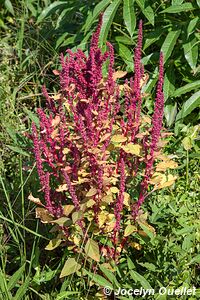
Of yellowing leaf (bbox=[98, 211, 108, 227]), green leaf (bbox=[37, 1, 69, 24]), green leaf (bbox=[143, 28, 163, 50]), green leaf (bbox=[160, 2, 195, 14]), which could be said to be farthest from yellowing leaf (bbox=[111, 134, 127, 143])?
green leaf (bbox=[37, 1, 69, 24])

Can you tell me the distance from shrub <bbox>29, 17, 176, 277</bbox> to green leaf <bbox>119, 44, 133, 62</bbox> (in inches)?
34.8

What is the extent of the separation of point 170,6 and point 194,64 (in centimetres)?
31

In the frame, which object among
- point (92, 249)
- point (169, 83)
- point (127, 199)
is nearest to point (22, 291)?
point (92, 249)

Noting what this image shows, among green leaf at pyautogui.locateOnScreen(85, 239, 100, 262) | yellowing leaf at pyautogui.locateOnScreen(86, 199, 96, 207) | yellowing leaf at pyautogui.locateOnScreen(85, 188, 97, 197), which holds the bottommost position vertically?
green leaf at pyautogui.locateOnScreen(85, 239, 100, 262)

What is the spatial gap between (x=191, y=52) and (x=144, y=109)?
0.50 m

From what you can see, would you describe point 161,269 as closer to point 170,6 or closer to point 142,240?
point 142,240

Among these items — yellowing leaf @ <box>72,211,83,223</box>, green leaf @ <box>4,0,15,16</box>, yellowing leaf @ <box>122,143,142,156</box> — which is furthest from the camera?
green leaf @ <box>4,0,15,16</box>

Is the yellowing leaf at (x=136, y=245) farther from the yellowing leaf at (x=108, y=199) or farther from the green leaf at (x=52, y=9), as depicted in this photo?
the green leaf at (x=52, y=9)

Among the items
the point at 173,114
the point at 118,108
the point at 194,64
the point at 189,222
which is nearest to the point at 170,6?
the point at 194,64

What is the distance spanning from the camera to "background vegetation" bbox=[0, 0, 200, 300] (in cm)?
222

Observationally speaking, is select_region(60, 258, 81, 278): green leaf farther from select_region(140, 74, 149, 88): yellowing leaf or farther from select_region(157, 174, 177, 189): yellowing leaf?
select_region(140, 74, 149, 88): yellowing leaf

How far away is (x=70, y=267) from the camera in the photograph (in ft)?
7.07

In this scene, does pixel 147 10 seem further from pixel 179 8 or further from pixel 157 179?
pixel 157 179

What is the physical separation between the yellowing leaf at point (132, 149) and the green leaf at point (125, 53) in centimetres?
107
